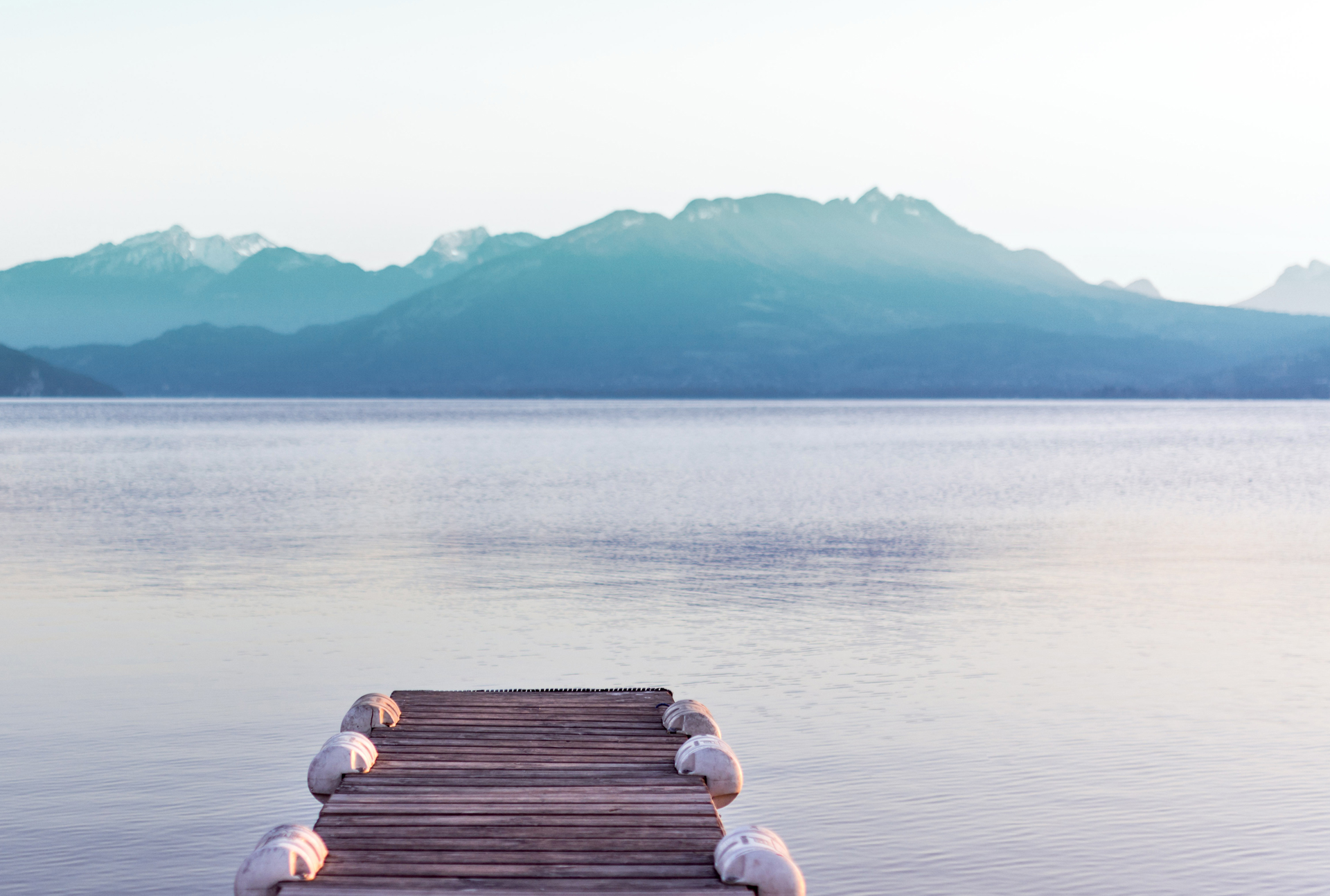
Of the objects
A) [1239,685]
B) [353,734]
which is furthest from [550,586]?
[353,734]

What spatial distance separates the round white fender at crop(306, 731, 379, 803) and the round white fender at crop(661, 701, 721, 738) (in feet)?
8.87

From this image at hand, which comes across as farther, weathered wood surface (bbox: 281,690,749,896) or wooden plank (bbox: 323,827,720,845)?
wooden plank (bbox: 323,827,720,845)

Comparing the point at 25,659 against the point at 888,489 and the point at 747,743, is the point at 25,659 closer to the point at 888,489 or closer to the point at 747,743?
the point at 747,743

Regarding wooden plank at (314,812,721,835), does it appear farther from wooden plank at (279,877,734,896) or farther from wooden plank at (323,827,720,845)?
wooden plank at (279,877,734,896)

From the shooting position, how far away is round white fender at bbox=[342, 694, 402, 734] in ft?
38.9

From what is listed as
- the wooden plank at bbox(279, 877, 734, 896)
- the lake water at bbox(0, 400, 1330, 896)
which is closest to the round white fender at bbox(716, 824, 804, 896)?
the wooden plank at bbox(279, 877, 734, 896)

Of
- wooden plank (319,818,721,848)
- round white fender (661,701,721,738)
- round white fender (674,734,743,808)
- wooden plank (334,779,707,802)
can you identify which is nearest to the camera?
wooden plank (319,818,721,848)

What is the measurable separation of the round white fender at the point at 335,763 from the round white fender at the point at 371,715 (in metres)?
0.96

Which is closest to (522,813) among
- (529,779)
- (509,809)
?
(509,809)

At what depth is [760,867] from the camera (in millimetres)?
8023

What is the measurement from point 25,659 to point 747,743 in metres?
10.4

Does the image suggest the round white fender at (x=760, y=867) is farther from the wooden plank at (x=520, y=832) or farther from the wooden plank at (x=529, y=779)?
the wooden plank at (x=529, y=779)

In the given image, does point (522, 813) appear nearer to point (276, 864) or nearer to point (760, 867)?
point (276, 864)

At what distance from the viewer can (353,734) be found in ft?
35.8
